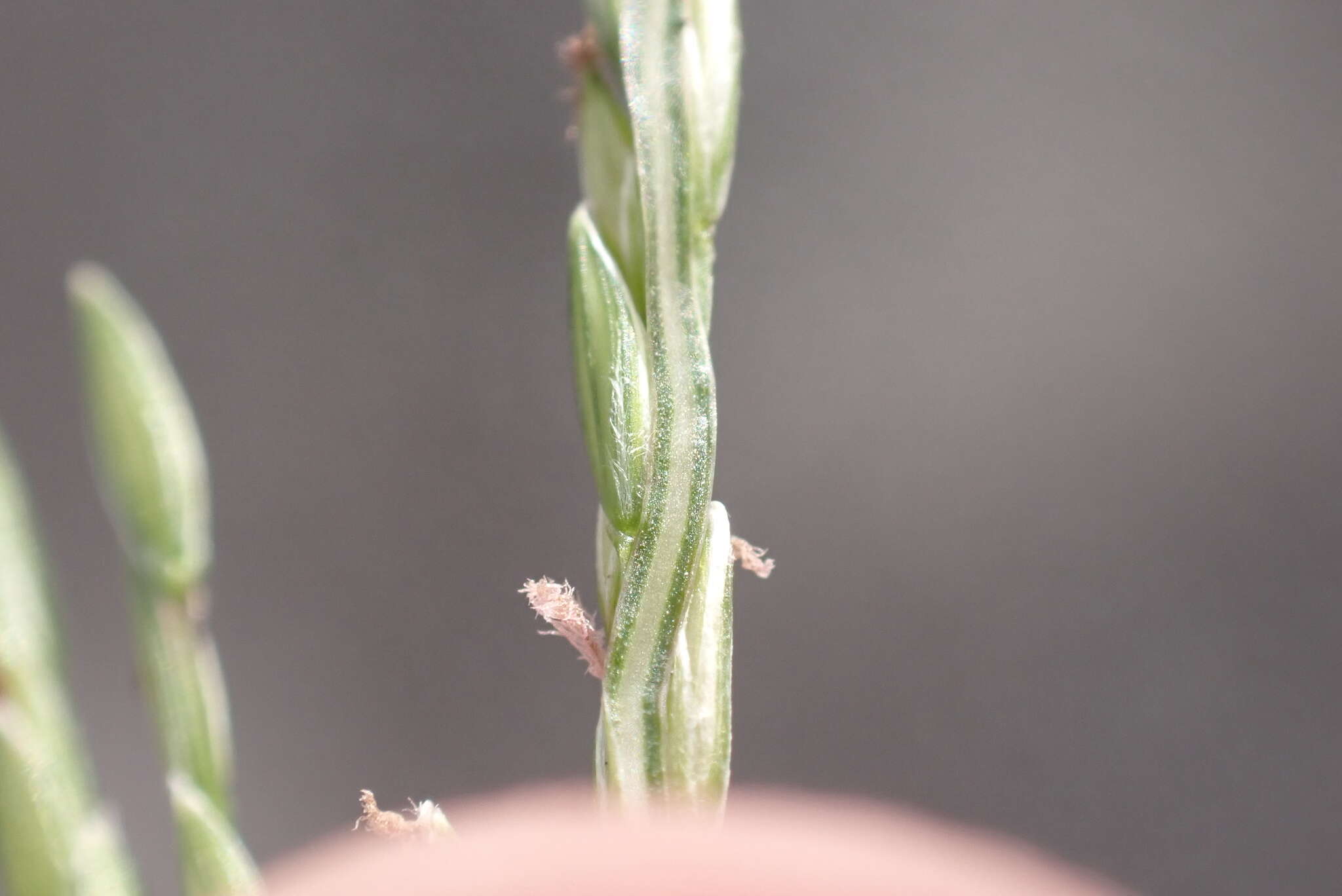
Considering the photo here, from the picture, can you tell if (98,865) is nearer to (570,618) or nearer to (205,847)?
(205,847)

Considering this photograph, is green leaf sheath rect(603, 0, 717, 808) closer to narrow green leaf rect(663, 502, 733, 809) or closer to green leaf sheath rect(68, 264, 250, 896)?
narrow green leaf rect(663, 502, 733, 809)

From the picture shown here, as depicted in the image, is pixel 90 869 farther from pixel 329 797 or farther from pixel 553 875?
pixel 329 797

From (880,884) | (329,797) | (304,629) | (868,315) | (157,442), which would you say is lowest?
(880,884)

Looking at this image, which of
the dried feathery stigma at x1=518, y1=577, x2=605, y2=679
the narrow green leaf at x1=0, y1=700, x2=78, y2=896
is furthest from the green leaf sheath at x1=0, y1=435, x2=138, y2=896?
the dried feathery stigma at x1=518, y1=577, x2=605, y2=679

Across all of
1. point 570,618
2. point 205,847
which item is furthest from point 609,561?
point 205,847

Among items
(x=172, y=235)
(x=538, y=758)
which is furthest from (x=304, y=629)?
(x=172, y=235)

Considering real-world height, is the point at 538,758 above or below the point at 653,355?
above

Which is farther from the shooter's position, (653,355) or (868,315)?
(868,315)
